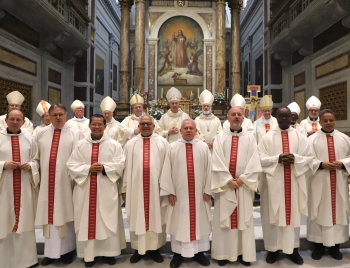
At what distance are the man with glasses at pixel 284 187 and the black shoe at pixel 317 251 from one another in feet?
0.84

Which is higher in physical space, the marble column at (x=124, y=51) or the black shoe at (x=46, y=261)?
the marble column at (x=124, y=51)

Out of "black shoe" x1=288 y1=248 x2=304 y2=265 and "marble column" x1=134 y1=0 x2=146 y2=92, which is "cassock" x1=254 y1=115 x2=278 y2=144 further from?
"marble column" x1=134 y1=0 x2=146 y2=92

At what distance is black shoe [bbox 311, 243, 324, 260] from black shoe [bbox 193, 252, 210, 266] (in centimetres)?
130

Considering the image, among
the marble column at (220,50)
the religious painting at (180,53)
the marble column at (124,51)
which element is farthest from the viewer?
the religious painting at (180,53)

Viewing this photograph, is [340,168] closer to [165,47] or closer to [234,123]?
[234,123]

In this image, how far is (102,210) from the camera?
148 inches


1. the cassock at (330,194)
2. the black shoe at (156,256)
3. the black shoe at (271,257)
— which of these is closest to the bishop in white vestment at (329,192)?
the cassock at (330,194)

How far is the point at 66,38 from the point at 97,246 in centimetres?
917

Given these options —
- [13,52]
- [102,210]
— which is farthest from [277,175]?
[13,52]

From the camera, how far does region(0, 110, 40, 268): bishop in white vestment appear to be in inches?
144

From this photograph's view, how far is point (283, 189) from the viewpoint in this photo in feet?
12.8

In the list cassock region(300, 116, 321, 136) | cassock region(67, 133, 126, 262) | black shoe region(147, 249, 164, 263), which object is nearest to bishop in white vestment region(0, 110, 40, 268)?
cassock region(67, 133, 126, 262)

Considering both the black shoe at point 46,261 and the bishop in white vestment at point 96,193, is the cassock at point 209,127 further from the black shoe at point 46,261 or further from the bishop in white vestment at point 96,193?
the black shoe at point 46,261

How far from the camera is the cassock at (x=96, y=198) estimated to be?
372 centimetres
